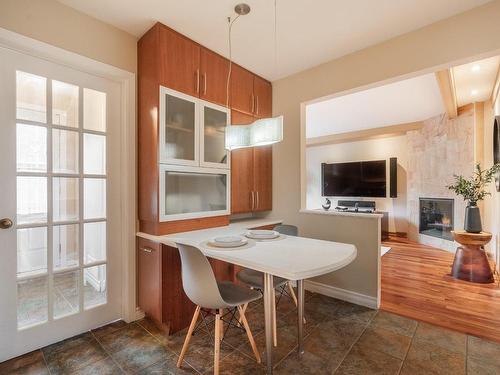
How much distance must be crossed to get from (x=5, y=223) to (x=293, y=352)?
215cm

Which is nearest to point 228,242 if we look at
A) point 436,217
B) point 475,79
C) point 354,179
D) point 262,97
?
point 262,97

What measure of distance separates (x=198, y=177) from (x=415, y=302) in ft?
8.31

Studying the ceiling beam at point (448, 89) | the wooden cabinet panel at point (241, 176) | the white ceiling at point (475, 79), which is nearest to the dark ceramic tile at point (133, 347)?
the wooden cabinet panel at point (241, 176)

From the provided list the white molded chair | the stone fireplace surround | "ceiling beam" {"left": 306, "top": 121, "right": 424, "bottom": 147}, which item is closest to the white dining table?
the white molded chair

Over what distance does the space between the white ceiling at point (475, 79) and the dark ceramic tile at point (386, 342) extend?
3242 millimetres

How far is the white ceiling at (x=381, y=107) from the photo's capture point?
12.4ft

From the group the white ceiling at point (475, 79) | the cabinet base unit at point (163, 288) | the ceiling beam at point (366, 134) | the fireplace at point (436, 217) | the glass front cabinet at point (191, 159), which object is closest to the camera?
the cabinet base unit at point (163, 288)

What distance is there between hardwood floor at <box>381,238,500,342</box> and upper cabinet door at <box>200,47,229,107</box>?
264 centimetres

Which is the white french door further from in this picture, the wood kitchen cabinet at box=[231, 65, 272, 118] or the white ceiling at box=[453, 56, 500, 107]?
the white ceiling at box=[453, 56, 500, 107]

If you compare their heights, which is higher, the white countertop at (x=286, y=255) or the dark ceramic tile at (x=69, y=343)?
the white countertop at (x=286, y=255)

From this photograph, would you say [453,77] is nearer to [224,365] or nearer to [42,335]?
[224,365]

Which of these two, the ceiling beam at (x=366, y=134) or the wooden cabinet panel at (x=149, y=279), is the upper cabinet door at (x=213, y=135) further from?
the ceiling beam at (x=366, y=134)

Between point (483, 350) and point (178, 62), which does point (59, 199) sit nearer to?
point (178, 62)

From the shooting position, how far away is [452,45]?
6.63 ft
